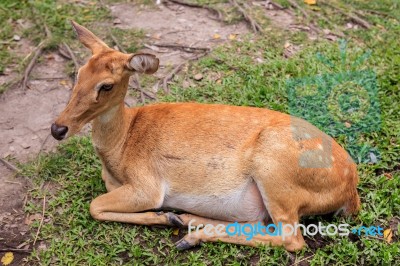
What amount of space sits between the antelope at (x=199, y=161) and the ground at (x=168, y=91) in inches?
10.4

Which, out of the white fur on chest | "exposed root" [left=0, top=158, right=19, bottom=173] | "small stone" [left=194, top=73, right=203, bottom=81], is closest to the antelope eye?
the white fur on chest

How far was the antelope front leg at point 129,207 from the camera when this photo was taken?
200 inches

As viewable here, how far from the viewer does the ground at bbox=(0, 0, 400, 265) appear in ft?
16.2

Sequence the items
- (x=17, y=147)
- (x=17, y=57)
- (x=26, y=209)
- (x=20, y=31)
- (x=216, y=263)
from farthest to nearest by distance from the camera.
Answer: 1. (x=20, y=31)
2. (x=17, y=57)
3. (x=17, y=147)
4. (x=26, y=209)
5. (x=216, y=263)

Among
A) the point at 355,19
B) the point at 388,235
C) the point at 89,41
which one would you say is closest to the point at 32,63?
the point at 89,41

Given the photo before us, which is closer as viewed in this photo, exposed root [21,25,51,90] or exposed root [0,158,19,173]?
exposed root [0,158,19,173]

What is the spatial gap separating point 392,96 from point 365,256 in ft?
8.45

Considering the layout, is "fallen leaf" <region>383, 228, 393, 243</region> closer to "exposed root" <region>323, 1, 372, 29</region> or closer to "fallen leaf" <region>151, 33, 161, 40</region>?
"exposed root" <region>323, 1, 372, 29</region>

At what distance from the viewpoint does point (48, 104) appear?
678cm

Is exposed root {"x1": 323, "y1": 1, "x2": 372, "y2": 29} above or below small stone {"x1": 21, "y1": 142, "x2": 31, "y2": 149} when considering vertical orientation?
above

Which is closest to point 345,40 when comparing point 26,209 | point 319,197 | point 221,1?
point 221,1

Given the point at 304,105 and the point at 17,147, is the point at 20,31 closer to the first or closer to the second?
the point at 17,147

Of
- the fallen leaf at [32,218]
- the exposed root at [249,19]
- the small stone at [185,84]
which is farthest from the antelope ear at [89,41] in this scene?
the exposed root at [249,19]

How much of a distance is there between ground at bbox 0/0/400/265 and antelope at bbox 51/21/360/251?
26 centimetres
